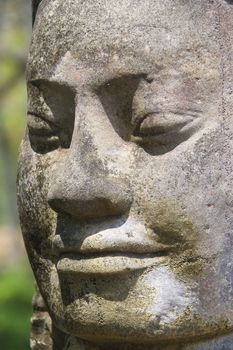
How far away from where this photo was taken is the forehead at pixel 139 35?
2.44 metres

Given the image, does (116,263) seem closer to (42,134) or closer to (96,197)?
(96,197)

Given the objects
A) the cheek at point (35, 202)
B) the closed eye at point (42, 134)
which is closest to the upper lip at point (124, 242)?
the cheek at point (35, 202)

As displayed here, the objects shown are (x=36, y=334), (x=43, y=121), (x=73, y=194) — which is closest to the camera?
(x=73, y=194)

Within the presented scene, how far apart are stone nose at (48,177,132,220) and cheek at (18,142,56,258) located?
0.48 ft

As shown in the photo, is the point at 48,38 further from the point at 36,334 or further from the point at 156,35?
the point at 36,334

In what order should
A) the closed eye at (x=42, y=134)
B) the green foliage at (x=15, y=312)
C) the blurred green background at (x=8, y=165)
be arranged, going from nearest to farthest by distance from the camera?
the closed eye at (x=42, y=134)
the green foliage at (x=15, y=312)
the blurred green background at (x=8, y=165)

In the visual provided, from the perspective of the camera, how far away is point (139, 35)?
8.05ft

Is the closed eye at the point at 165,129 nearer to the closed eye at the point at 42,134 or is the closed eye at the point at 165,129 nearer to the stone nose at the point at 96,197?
the stone nose at the point at 96,197

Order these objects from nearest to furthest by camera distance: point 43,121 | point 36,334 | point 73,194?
point 73,194 → point 43,121 → point 36,334

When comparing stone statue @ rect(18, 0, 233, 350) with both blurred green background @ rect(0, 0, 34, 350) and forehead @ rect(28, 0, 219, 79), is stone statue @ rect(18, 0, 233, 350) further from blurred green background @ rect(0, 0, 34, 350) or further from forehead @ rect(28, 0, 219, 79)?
blurred green background @ rect(0, 0, 34, 350)

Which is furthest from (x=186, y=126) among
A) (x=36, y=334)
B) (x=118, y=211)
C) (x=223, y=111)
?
(x=36, y=334)

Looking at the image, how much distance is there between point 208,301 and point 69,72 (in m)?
0.62

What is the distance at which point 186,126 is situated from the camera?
2.45 m

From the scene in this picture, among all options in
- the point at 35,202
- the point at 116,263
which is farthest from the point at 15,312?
the point at 116,263
